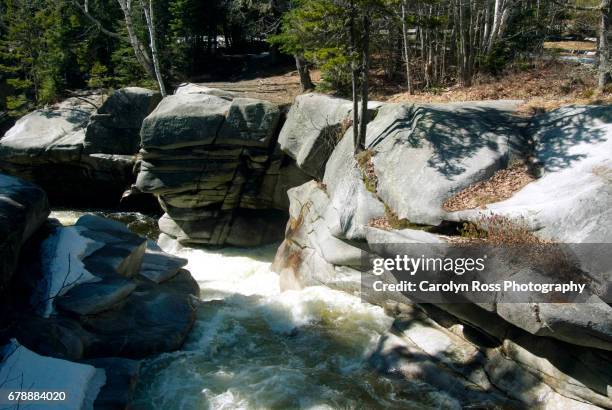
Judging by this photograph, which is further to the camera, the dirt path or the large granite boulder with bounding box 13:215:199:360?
the dirt path

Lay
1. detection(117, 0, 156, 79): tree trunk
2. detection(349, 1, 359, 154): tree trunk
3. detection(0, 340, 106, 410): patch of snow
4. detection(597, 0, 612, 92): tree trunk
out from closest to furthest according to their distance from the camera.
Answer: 1. detection(0, 340, 106, 410): patch of snow
2. detection(349, 1, 359, 154): tree trunk
3. detection(597, 0, 612, 92): tree trunk
4. detection(117, 0, 156, 79): tree trunk

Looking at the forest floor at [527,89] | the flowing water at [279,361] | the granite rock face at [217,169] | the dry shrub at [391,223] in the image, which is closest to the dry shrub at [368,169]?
the dry shrub at [391,223]

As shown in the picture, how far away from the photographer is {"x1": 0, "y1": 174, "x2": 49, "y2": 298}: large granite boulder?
396 inches

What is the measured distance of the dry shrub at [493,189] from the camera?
10.1m

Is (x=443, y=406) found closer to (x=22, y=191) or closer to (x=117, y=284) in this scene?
(x=117, y=284)

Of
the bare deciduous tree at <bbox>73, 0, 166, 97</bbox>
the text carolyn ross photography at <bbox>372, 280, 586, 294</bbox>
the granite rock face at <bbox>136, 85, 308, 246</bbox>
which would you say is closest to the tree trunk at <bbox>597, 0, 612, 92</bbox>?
the text carolyn ross photography at <bbox>372, 280, 586, 294</bbox>

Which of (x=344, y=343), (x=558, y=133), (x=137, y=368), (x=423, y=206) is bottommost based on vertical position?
(x=344, y=343)

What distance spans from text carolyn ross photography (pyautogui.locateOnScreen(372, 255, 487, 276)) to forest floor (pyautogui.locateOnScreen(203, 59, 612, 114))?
5.26 m

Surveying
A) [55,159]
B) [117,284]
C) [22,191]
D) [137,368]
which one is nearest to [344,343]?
[137,368]

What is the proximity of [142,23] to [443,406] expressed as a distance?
24.0m

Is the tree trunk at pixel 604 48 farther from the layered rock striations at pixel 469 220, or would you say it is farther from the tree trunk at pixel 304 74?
the tree trunk at pixel 304 74

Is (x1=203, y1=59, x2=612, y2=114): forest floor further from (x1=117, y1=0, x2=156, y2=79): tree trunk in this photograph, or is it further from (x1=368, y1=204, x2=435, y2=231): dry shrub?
(x1=117, y1=0, x2=156, y2=79): tree trunk

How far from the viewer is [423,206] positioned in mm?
10523

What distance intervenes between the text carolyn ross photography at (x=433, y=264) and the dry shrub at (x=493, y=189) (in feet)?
3.94
